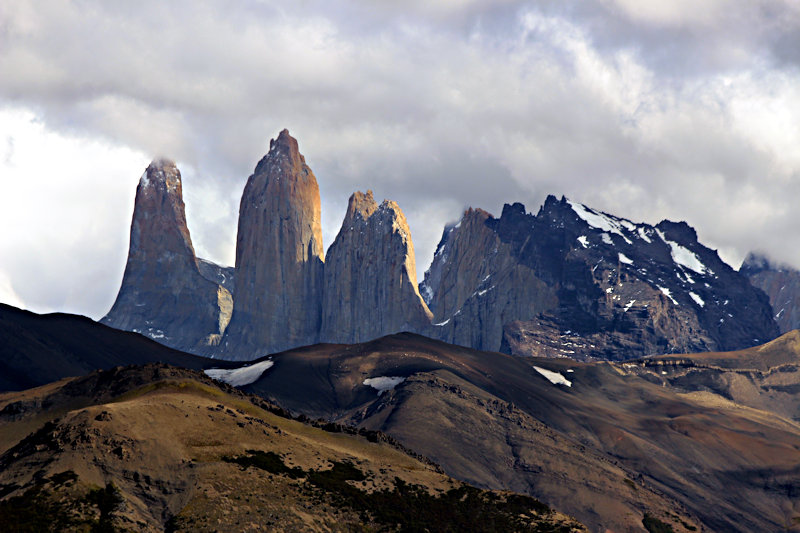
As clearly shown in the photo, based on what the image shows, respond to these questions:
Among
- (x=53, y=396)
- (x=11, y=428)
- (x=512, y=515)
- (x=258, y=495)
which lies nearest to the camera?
(x=258, y=495)

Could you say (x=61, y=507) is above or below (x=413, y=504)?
below

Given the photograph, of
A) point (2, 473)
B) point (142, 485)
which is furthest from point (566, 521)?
point (2, 473)

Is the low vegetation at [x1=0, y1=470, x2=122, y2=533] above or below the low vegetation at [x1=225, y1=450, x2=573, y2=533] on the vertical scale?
below

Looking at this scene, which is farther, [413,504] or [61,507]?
[413,504]

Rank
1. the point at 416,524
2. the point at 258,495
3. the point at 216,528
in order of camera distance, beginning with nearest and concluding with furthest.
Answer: the point at 216,528
the point at 258,495
the point at 416,524

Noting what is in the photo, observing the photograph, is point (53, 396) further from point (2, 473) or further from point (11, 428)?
point (2, 473)

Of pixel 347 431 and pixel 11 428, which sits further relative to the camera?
pixel 347 431

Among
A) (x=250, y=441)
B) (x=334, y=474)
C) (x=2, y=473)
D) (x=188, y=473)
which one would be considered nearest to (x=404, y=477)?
(x=334, y=474)

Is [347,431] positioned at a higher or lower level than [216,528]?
higher

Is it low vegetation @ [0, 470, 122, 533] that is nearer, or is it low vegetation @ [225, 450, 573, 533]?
low vegetation @ [0, 470, 122, 533]

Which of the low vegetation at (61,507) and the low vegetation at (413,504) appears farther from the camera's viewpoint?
the low vegetation at (413,504)

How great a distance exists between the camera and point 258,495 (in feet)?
397

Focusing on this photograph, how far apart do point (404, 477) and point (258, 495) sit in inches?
1126

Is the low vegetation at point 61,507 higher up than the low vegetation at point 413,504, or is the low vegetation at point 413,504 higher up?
the low vegetation at point 413,504
